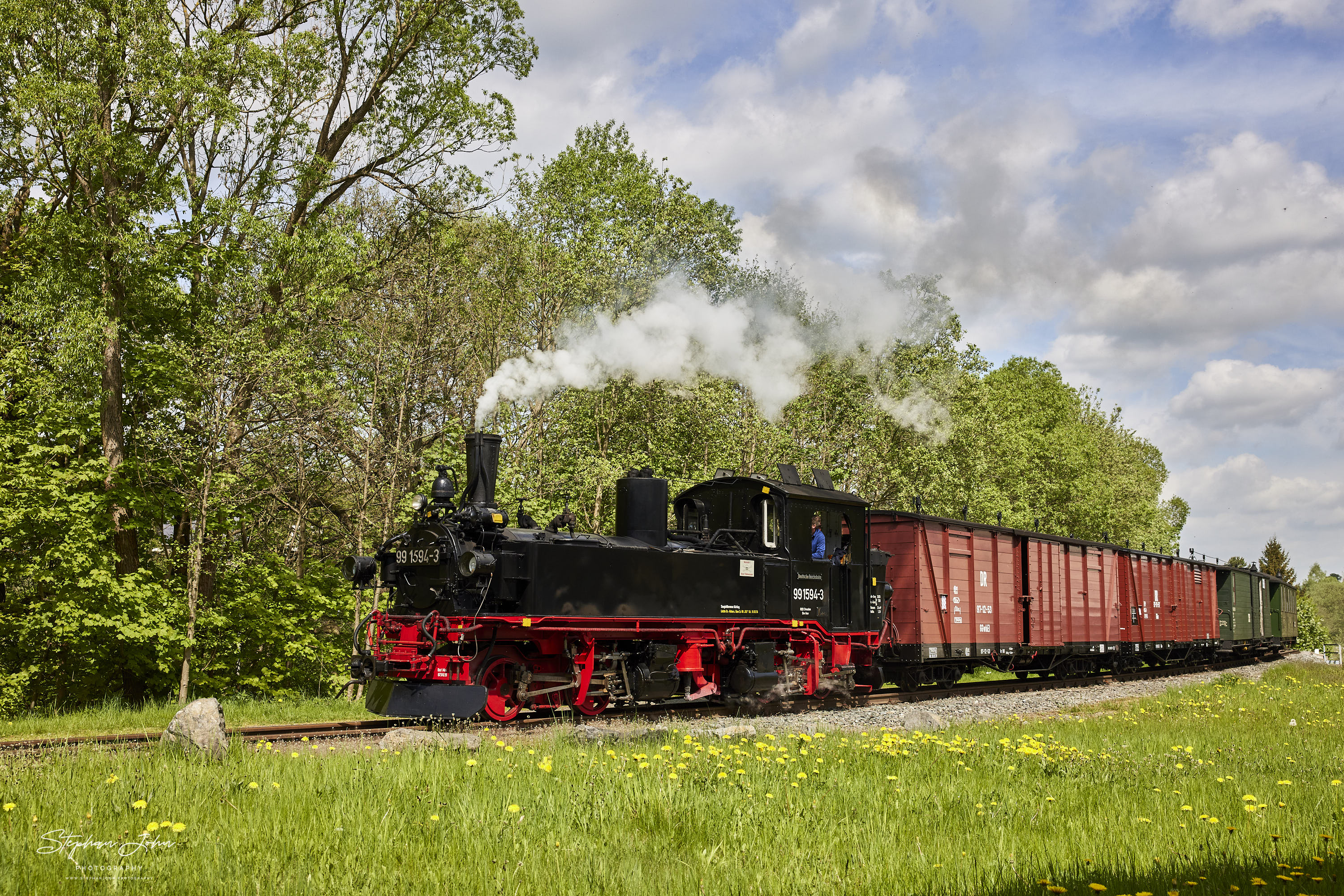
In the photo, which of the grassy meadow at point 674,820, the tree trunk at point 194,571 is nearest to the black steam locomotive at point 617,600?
the grassy meadow at point 674,820

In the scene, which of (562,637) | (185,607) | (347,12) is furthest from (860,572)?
(347,12)

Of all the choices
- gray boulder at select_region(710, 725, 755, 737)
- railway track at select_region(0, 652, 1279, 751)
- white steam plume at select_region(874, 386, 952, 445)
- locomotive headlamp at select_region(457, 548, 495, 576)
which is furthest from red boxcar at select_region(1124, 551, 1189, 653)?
locomotive headlamp at select_region(457, 548, 495, 576)

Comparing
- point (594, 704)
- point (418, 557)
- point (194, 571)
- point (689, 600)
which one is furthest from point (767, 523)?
point (194, 571)

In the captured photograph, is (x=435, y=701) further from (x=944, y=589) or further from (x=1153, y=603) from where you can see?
(x=1153, y=603)

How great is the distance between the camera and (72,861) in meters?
4.75

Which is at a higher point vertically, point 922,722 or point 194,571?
point 194,571

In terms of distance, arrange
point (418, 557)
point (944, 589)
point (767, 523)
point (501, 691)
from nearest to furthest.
A: 1. point (501, 691)
2. point (418, 557)
3. point (767, 523)
4. point (944, 589)

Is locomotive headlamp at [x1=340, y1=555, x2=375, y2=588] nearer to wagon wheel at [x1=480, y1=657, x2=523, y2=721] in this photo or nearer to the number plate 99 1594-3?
the number plate 99 1594-3

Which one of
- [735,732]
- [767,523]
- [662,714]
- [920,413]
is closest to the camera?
[735,732]

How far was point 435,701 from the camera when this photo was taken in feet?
34.8

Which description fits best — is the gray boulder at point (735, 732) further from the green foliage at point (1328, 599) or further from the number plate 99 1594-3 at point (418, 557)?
the green foliage at point (1328, 599)

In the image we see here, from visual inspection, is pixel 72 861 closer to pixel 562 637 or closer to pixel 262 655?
pixel 562 637

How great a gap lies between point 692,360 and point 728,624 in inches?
333

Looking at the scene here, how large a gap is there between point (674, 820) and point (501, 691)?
20.5 feet
